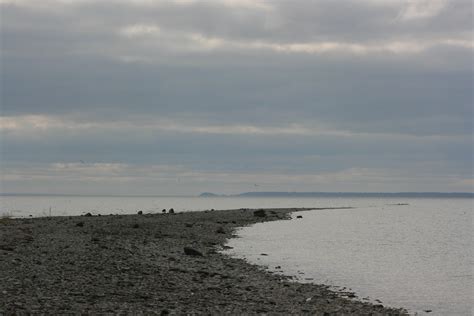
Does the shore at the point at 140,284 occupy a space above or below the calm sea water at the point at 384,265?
above

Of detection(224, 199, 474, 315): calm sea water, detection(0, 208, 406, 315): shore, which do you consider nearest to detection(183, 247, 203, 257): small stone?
detection(0, 208, 406, 315): shore

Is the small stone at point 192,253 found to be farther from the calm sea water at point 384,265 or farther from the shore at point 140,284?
the calm sea water at point 384,265

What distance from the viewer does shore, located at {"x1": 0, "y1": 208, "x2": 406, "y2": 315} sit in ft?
67.6

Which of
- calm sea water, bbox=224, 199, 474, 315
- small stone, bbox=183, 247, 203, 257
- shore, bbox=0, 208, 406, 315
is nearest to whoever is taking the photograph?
shore, bbox=0, 208, 406, 315

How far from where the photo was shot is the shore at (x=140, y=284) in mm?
20609

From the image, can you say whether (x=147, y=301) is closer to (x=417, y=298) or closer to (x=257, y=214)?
(x=417, y=298)

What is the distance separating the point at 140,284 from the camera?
2495 centimetres

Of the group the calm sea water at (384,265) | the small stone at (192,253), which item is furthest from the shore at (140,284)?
the calm sea water at (384,265)

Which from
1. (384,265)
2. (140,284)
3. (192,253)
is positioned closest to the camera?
(140,284)

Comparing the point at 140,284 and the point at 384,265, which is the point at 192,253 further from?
the point at 140,284

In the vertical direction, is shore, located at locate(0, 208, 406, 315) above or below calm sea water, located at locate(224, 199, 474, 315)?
above

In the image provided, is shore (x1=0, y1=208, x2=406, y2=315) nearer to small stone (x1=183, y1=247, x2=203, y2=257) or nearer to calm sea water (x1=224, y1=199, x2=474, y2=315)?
small stone (x1=183, y1=247, x2=203, y2=257)

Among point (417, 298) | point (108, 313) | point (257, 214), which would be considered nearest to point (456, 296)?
point (417, 298)

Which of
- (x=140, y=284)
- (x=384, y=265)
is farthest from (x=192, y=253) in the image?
(x=140, y=284)
